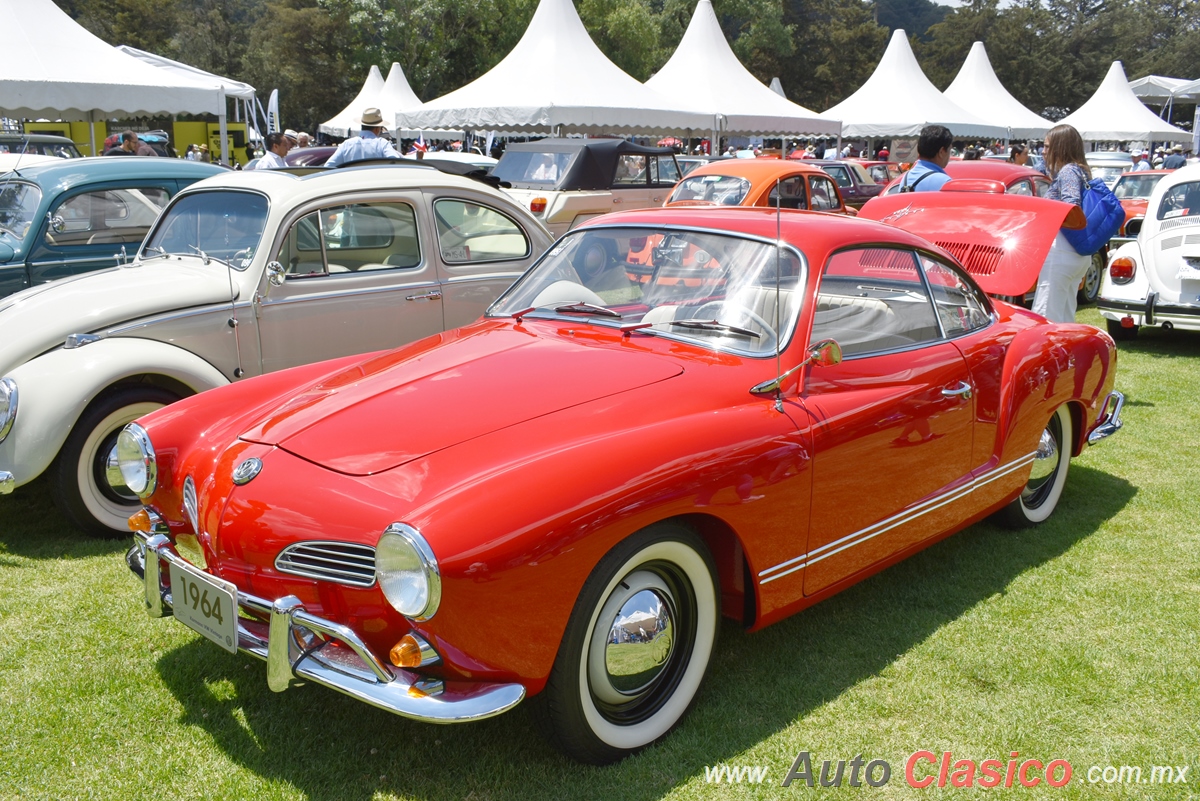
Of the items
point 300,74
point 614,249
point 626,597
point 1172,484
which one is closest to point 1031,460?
point 1172,484

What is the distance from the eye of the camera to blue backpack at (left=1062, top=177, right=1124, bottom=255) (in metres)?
6.06

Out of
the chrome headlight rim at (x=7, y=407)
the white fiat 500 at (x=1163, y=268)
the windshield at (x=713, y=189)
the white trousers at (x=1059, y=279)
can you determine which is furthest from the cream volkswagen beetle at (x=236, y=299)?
the white fiat 500 at (x=1163, y=268)

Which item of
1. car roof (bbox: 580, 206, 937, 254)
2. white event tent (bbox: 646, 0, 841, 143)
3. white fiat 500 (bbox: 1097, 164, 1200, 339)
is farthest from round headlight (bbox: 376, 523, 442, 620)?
white event tent (bbox: 646, 0, 841, 143)

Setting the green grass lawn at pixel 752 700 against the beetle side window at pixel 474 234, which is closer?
the green grass lawn at pixel 752 700

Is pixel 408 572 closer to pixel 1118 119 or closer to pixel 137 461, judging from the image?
pixel 137 461

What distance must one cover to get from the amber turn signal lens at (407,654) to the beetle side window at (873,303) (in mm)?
1814

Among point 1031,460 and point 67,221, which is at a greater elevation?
point 67,221

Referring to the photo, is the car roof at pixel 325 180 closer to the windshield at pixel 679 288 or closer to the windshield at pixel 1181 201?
the windshield at pixel 679 288

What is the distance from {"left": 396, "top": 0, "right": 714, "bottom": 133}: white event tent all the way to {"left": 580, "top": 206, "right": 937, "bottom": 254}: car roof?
12.6 meters

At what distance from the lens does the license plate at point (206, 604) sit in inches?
103

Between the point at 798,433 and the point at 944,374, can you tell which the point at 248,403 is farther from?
the point at 944,374

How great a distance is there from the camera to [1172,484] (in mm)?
5387

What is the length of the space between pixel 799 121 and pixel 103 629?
64.2ft

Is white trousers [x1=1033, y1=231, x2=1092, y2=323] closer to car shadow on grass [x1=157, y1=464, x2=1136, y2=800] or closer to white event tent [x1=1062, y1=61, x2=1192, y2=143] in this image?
car shadow on grass [x1=157, y1=464, x2=1136, y2=800]
